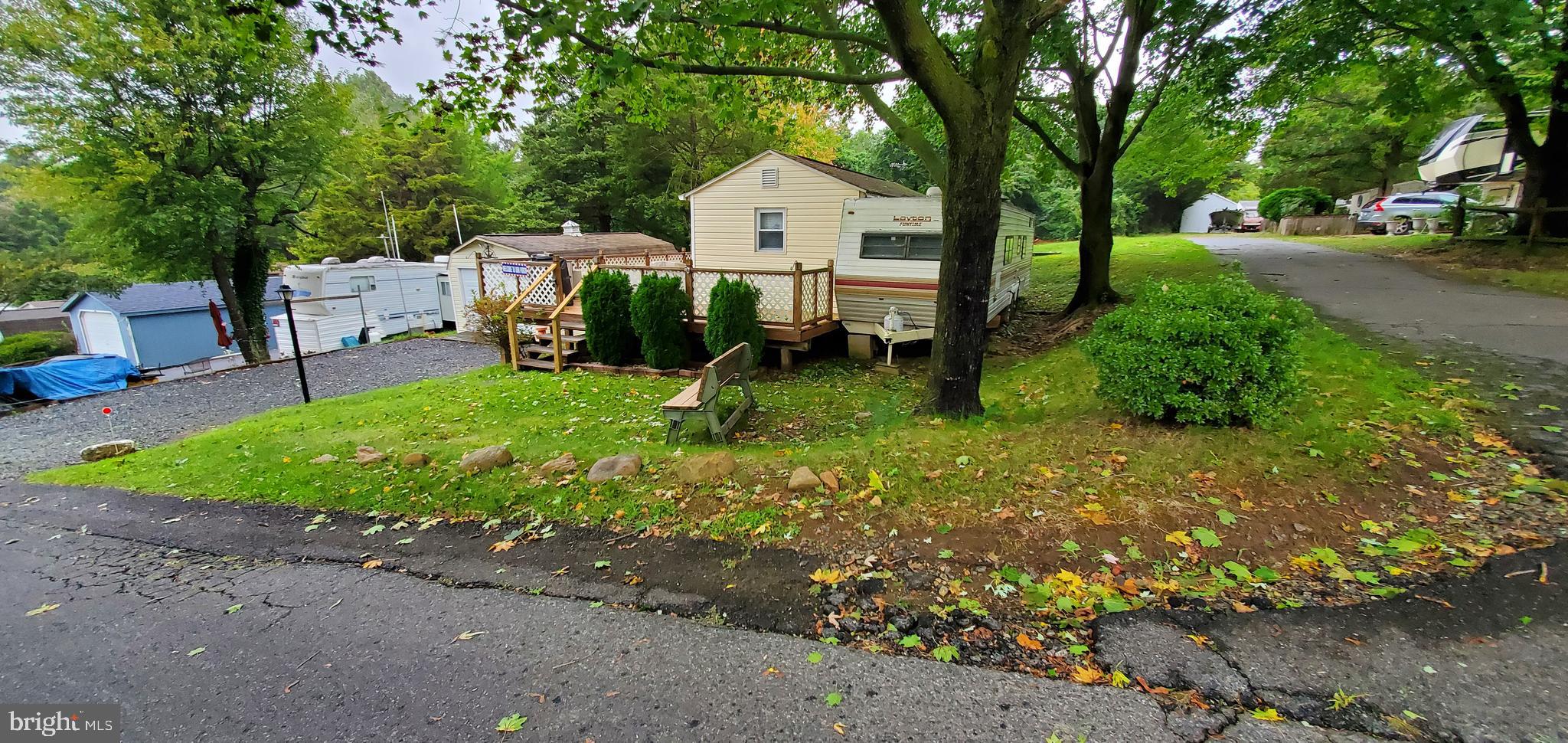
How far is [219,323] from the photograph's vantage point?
2084cm

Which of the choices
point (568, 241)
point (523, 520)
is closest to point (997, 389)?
point (523, 520)

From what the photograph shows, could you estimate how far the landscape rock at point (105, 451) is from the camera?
25.1ft

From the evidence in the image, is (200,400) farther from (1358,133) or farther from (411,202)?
(1358,133)

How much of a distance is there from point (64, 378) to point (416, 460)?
53.4 feet

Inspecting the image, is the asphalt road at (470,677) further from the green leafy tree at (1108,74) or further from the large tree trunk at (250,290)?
the large tree trunk at (250,290)

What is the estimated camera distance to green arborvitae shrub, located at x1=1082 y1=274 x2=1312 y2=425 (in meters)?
4.14

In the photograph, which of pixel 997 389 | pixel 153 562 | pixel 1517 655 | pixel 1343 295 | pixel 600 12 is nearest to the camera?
pixel 1517 655

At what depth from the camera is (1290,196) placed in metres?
25.9

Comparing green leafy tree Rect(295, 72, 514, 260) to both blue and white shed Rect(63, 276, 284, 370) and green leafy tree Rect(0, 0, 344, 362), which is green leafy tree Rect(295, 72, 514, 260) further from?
green leafy tree Rect(0, 0, 344, 362)

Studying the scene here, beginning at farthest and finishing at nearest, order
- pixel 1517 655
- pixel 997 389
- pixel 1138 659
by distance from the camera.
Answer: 1. pixel 997 389
2. pixel 1138 659
3. pixel 1517 655

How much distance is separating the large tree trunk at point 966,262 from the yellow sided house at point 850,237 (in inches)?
112

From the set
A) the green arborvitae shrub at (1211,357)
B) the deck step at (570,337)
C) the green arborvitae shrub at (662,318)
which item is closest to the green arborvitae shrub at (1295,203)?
the green arborvitae shrub at (1211,357)

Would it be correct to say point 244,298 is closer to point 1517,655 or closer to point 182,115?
point 182,115

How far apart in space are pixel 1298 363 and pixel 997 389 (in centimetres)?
324
